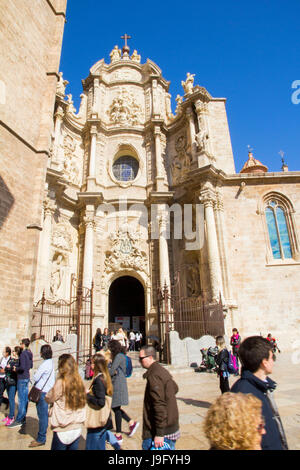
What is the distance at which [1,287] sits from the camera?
8.89 metres

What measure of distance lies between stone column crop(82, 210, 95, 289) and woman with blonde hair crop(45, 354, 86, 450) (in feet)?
44.5

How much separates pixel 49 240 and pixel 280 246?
12.6 m

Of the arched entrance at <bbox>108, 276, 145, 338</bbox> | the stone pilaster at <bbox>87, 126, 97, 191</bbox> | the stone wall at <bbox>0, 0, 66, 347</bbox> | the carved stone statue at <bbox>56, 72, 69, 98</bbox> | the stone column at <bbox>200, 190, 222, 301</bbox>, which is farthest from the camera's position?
the arched entrance at <bbox>108, 276, 145, 338</bbox>

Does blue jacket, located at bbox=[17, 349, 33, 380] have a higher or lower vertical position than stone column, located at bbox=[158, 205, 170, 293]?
lower

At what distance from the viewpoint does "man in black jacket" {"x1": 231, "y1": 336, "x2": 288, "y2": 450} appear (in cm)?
180

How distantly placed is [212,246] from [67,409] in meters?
12.6

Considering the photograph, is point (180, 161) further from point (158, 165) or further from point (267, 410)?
point (267, 410)

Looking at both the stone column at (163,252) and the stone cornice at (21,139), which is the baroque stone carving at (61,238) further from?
the stone cornice at (21,139)

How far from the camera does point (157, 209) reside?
59.4 feet

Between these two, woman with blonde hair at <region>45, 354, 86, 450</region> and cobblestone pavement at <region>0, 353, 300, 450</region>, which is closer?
woman with blonde hair at <region>45, 354, 86, 450</region>

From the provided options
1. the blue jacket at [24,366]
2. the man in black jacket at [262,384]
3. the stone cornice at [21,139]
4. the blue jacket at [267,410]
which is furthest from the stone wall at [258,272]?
the blue jacket at [267,410]

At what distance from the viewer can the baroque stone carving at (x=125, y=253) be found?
A: 17500 millimetres

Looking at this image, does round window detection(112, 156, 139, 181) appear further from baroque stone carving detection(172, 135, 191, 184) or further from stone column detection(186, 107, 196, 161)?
stone column detection(186, 107, 196, 161)

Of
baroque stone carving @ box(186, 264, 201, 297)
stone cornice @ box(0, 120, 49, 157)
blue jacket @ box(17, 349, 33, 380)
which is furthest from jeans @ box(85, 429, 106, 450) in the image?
baroque stone carving @ box(186, 264, 201, 297)
